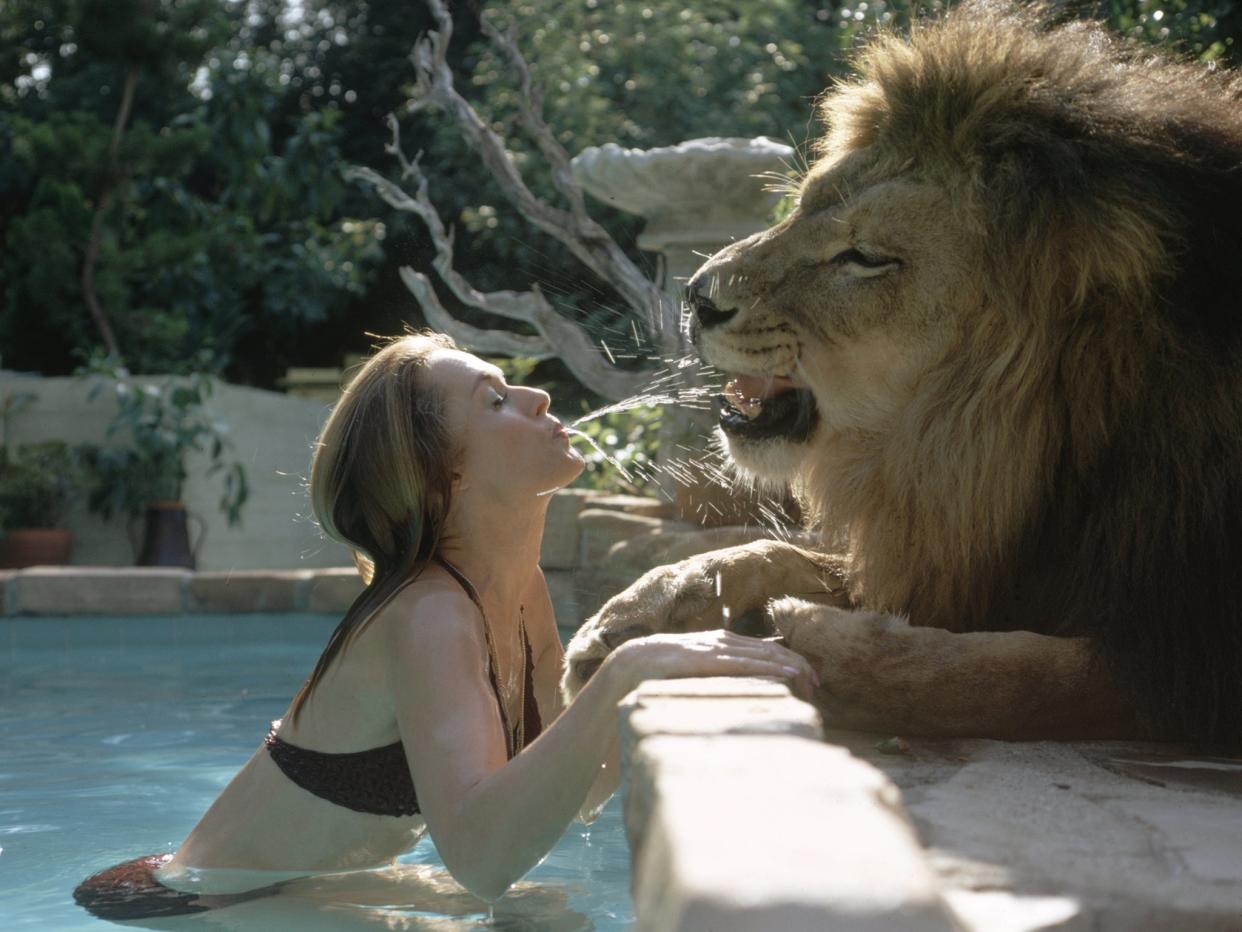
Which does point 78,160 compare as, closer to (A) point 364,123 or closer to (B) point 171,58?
(B) point 171,58

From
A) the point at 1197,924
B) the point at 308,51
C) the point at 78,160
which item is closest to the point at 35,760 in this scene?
the point at 1197,924

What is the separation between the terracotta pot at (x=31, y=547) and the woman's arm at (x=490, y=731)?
7687 mm

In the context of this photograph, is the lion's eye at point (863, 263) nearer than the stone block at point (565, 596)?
Yes

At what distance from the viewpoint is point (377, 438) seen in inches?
113

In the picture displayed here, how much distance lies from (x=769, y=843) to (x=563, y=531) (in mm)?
5944

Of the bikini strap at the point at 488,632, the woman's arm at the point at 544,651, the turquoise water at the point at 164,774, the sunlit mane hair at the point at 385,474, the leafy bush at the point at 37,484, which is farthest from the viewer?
the leafy bush at the point at 37,484

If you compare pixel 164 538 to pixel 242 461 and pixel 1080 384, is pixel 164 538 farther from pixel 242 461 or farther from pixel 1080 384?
pixel 1080 384

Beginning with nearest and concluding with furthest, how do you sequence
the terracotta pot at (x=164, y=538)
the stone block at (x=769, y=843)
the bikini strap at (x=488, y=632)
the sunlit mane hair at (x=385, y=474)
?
1. the stone block at (x=769, y=843)
2. the bikini strap at (x=488, y=632)
3. the sunlit mane hair at (x=385, y=474)
4. the terracotta pot at (x=164, y=538)

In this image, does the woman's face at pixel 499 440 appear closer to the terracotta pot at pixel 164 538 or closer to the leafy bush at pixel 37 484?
the leafy bush at pixel 37 484

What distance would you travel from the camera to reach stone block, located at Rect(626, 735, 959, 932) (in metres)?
1.08

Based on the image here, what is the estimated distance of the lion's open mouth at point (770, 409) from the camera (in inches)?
108

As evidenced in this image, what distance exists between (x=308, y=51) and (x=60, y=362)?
5.33 m

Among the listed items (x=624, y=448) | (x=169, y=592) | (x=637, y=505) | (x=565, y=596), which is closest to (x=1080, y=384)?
(x=637, y=505)

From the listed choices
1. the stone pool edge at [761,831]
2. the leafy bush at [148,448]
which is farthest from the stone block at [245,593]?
the stone pool edge at [761,831]
